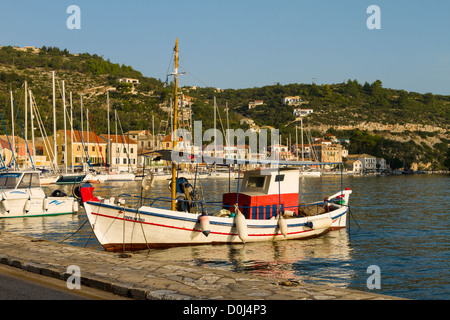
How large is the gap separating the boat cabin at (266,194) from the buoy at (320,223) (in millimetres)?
1185

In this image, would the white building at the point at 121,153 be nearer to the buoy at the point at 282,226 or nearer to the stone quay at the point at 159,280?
the buoy at the point at 282,226

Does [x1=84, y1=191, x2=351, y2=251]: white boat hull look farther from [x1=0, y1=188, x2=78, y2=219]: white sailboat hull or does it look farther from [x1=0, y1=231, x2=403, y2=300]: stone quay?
[x1=0, y1=188, x2=78, y2=219]: white sailboat hull

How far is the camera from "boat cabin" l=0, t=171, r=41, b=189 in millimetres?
27984

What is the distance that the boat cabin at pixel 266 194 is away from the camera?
69.7 ft

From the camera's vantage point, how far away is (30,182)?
2842 centimetres

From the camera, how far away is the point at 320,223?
2261cm

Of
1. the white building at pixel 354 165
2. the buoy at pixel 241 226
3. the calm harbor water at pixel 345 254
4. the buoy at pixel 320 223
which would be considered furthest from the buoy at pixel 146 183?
the white building at pixel 354 165

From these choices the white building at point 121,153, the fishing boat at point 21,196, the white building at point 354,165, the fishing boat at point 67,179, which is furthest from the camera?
the white building at point 354,165

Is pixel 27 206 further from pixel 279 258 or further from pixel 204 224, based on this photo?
pixel 279 258

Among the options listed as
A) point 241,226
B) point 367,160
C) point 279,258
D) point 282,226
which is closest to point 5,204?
point 241,226

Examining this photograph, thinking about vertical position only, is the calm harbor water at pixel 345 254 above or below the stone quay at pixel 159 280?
below
